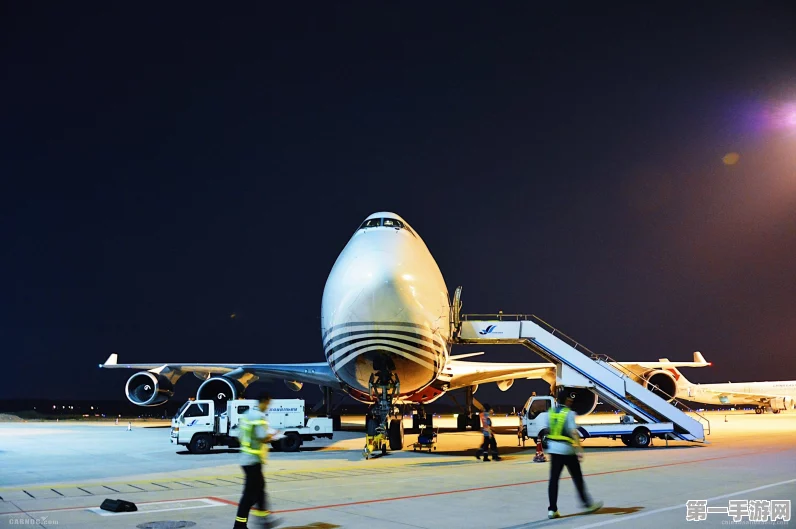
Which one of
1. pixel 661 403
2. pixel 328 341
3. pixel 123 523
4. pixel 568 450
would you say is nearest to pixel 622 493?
pixel 568 450

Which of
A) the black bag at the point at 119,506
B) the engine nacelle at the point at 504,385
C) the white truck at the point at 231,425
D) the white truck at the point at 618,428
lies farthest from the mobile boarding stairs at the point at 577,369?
the black bag at the point at 119,506

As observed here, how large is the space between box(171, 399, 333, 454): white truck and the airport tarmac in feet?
1.74

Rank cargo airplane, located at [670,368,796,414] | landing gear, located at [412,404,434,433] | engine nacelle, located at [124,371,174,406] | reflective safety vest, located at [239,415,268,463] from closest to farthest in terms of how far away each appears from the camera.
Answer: reflective safety vest, located at [239,415,268,463] → landing gear, located at [412,404,434,433] → engine nacelle, located at [124,371,174,406] → cargo airplane, located at [670,368,796,414]

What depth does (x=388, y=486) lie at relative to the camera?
1210cm

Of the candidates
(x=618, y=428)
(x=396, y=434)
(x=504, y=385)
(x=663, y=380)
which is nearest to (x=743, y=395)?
(x=504, y=385)

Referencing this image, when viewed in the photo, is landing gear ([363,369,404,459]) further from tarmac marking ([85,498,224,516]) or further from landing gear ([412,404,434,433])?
tarmac marking ([85,498,224,516])

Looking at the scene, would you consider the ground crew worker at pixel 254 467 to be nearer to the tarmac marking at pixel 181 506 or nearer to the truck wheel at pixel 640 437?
→ the tarmac marking at pixel 181 506

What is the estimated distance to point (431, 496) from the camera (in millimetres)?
10883

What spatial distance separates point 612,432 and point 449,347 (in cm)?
567

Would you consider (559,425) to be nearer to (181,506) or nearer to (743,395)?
(181,506)

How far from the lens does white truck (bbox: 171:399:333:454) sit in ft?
66.0

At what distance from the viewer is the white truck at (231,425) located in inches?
792

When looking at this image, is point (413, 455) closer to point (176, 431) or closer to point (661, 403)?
point (176, 431)

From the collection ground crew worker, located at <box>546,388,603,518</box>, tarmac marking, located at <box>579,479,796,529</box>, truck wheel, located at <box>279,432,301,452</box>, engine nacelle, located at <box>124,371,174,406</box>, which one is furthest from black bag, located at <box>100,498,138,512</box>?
engine nacelle, located at <box>124,371,174,406</box>
